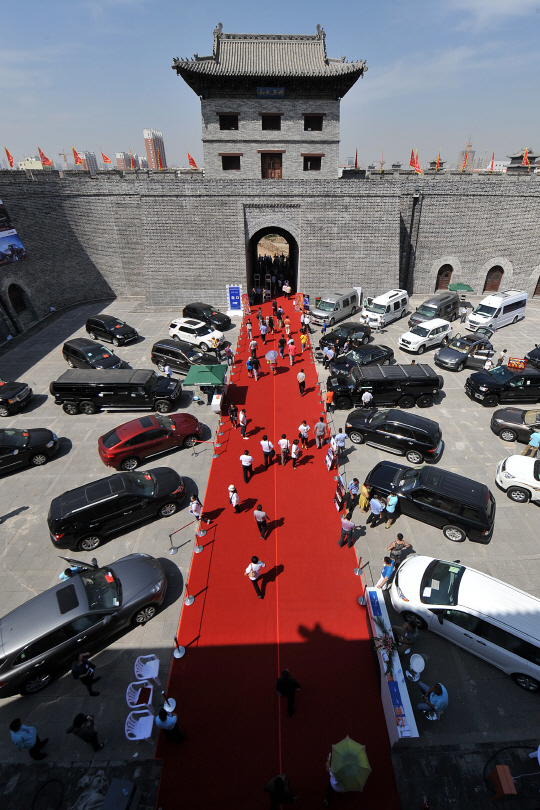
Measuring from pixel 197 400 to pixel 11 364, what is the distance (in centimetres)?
1308

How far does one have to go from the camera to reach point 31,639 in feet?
28.7

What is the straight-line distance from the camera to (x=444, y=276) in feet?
113

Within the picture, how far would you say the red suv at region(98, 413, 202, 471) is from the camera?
15047mm

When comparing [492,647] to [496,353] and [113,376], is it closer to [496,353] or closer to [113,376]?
[113,376]

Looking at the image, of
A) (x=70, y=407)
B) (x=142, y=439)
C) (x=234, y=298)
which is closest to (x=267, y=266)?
(x=234, y=298)

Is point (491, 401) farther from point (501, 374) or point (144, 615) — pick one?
point (144, 615)

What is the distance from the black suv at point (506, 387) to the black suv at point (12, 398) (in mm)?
22361

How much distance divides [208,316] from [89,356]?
9661mm

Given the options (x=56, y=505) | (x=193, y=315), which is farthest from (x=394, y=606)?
(x=193, y=315)

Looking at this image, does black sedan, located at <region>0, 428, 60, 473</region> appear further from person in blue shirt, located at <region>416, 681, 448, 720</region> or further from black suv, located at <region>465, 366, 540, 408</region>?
black suv, located at <region>465, 366, 540, 408</region>

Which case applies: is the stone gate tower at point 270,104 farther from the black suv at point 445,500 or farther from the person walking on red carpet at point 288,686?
the person walking on red carpet at point 288,686

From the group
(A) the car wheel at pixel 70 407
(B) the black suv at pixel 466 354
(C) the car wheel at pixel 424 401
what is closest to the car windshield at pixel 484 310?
(B) the black suv at pixel 466 354

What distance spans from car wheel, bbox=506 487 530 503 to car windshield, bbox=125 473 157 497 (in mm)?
12449

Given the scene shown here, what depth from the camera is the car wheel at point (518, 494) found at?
13.6 meters
